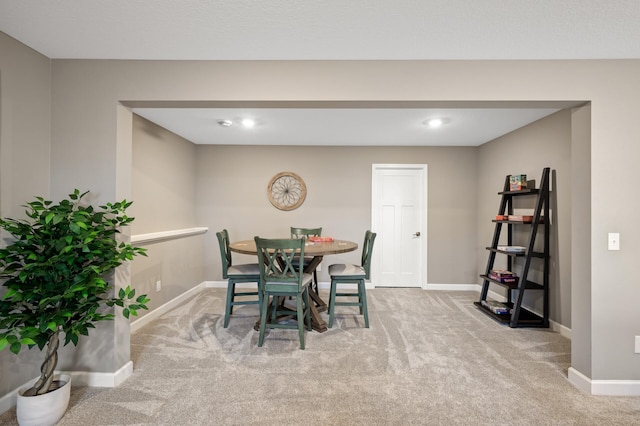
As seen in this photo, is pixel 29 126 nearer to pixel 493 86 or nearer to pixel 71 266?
pixel 71 266

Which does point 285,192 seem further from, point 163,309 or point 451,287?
point 451,287

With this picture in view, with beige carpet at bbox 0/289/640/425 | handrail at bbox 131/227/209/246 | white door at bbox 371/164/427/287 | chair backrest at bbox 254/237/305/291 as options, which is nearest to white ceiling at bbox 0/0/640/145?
chair backrest at bbox 254/237/305/291

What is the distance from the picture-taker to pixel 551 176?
3.03 m

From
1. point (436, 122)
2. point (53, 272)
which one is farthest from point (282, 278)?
point (436, 122)

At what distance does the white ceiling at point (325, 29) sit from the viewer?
148 centimetres

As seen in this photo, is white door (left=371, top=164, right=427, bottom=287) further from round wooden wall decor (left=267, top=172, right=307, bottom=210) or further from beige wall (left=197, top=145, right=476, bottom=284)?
round wooden wall decor (left=267, top=172, right=307, bottom=210)

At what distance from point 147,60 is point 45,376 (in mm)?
2080

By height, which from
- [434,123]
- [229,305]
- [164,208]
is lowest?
[229,305]

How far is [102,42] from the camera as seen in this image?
183cm

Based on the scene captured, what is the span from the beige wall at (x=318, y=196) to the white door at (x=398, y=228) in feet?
0.51

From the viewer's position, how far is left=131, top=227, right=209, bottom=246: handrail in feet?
9.64

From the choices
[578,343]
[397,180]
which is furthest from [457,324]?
[397,180]

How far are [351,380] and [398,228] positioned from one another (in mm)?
2888

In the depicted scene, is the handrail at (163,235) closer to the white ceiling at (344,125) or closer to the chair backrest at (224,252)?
the chair backrest at (224,252)
